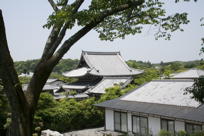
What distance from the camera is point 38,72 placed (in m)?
5.21

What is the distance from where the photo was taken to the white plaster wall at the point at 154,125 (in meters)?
16.3

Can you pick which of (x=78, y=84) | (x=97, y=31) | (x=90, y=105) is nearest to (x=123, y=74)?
(x=78, y=84)

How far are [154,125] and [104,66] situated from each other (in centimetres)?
2442

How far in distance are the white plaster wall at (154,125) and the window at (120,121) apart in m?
2.37

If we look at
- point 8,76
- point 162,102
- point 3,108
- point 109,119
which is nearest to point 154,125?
point 162,102

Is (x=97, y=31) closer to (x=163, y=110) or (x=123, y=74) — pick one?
(x=163, y=110)

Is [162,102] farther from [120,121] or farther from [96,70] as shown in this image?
[96,70]

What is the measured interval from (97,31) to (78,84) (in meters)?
32.8

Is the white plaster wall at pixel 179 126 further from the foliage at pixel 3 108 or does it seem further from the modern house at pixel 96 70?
the modern house at pixel 96 70

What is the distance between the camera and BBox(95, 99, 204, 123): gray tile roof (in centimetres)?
1432

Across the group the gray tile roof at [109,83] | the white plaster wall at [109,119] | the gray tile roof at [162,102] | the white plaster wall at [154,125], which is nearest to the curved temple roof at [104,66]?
the gray tile roof at [109,83]

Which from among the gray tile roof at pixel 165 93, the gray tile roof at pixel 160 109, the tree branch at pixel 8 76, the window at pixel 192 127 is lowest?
the window at pixel 192 127

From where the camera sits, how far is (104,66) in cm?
4053

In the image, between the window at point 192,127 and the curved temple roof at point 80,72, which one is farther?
the curved temple roof at point 80,72
